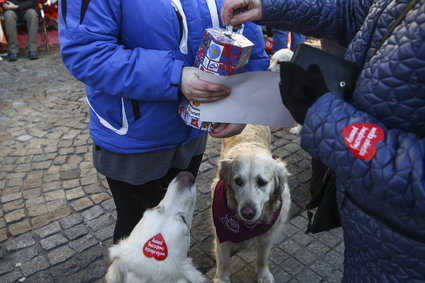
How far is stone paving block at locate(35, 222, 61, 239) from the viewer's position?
3.41 meters

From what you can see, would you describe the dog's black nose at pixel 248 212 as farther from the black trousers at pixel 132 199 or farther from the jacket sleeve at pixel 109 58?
the jacket sleeve at pixel 109 58

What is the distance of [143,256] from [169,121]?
2.41ft

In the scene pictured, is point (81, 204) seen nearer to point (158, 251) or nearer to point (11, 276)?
point (11, 276)

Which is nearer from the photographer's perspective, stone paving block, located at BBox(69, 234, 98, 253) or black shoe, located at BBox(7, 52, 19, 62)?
stone paving block, located at BBox(69, 234, 98, 253)

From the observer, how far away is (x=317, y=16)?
1.71 meters

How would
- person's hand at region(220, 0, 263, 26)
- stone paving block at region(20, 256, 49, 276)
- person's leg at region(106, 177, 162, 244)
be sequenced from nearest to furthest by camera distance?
person's hand at region(220, 0, 263, 26) → person's leg at region(106, 177, 162, 244) → stone paving block at region(20, 256, 49, 276)

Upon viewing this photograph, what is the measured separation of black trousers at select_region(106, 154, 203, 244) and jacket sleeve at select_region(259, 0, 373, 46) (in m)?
1.14

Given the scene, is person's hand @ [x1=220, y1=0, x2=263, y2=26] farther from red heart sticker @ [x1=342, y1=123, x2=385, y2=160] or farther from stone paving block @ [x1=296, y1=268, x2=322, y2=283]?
stone paving block @ [x1=296, y1=268, x2=322, y2=283]

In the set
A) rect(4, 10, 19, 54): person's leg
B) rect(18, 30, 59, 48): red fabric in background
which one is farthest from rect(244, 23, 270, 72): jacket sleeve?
rect(18, 30, 59, 48): red fabric in background

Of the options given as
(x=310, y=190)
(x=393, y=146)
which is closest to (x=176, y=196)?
(x=393, y=146)

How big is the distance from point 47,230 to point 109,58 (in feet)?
8.09

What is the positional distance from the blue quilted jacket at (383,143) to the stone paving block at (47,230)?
116 inches

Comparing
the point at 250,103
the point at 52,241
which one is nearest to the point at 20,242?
the point at 52,241

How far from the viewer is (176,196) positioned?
222 centimetres
